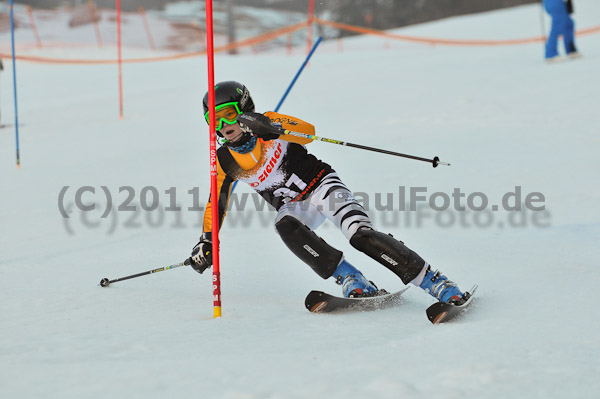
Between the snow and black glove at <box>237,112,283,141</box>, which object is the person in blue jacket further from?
black glove at <box>237,112,283,141</box>

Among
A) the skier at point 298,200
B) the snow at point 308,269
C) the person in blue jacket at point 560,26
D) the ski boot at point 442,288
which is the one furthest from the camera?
the person in blue jacket at point 560,26

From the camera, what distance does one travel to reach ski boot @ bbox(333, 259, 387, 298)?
3.21 m

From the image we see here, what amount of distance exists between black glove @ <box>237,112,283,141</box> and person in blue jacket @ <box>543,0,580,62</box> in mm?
8951

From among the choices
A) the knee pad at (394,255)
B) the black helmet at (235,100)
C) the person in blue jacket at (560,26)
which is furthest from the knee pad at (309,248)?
the person in blue jacket at (560,26)

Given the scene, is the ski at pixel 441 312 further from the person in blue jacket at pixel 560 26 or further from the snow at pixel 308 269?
the person in blue jacket at pixel 560 26

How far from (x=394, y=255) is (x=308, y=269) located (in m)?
1.18

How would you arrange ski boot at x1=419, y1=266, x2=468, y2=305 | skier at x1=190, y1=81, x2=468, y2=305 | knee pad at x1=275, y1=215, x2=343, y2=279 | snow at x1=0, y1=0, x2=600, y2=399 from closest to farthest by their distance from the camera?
snow at x1=0, y1=0, x2=600, y2=399 < ski boot at x1=419, y1=266, x2=468, y2=305 < skier at x1=190, y1=81, x2=468, y2=305 < knee pad at x1=275, y1=215, x2=343, y2=279

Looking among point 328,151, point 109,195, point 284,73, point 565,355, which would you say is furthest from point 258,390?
point 284,73

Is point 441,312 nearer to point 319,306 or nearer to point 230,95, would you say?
point 319,306

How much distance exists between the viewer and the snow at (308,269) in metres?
2.31

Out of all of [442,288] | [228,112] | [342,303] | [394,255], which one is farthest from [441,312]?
[228,112]

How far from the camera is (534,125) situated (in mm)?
7770

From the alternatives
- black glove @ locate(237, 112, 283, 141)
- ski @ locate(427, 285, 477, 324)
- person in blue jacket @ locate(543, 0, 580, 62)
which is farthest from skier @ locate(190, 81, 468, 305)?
person in blue jacket @ locate(543, 0, 580, 62)

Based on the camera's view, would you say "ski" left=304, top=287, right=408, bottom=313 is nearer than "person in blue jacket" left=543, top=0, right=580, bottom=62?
Yes
